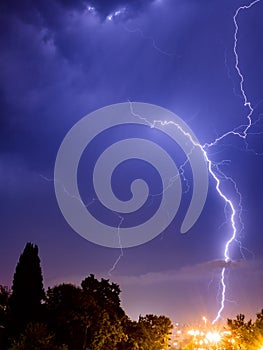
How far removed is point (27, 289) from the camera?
22.8m

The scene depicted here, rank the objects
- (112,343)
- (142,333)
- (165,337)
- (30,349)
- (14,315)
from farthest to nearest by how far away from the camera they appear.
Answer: (165,337), (142,333), (112,343), (14,315), (30,349)

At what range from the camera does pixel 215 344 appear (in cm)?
4922

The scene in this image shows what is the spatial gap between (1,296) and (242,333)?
51.9ft

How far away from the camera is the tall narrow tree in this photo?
862 inches

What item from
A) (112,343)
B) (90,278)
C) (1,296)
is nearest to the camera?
(112,343)

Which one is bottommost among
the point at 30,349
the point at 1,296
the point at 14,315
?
the point at 30,349

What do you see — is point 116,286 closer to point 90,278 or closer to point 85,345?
point 90,278

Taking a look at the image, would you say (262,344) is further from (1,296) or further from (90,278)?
(1,296)

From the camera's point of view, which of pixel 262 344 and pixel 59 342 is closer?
pixel 59 342

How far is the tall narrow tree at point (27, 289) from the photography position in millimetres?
21891

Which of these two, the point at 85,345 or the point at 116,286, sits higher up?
the point at 116,286

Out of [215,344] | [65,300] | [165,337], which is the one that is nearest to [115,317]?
[65,300]

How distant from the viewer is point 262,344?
81.2 ft

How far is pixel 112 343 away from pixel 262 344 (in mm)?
8787
